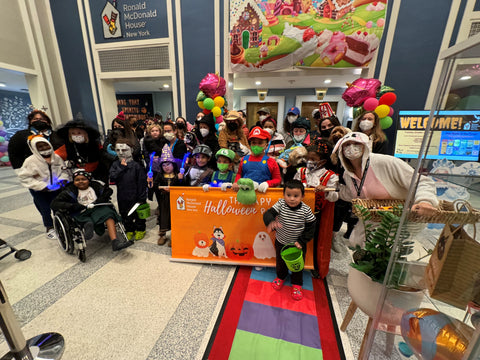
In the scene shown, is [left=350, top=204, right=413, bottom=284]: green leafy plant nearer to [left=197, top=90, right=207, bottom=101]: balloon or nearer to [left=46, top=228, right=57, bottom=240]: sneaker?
[left=197, top=90, right=207, bottom=101]: balloon

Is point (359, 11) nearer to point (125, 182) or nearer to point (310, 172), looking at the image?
point (310, 172)

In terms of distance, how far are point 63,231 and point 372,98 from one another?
435 cm

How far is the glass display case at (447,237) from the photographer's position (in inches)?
24.5

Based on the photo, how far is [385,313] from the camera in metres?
0.97

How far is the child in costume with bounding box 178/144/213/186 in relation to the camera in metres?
2.24

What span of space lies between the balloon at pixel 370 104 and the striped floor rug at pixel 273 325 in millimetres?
2526

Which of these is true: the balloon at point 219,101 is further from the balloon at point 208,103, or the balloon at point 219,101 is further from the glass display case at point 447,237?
the glass display case at point 447,237

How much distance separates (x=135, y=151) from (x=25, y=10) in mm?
5825

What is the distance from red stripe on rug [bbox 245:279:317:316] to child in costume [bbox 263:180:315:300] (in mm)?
53

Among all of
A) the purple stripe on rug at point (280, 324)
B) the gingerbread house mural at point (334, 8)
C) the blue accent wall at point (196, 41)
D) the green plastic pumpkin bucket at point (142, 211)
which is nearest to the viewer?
the purple stripe on rug at point (280, 324)

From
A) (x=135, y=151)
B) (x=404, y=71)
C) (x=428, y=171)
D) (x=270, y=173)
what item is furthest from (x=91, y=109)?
(x=404, y=71)

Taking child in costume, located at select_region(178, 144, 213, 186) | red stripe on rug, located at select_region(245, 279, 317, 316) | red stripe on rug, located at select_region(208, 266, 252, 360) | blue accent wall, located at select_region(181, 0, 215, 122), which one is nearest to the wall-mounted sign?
blue accent wall, located at select_region(181, 0, 215, 122)

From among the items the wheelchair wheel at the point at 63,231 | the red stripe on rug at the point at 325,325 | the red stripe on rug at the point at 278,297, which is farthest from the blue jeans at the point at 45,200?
the red stripe on rug at the point at 325,325

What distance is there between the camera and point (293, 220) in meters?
1.66
